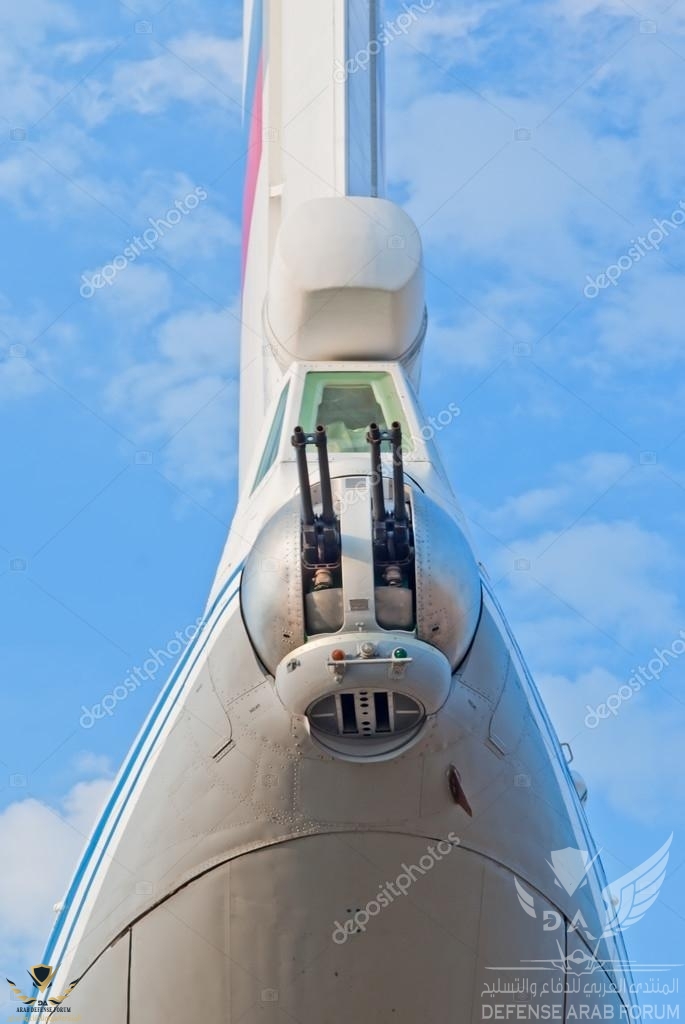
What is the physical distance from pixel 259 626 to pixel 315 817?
1425 millimetres

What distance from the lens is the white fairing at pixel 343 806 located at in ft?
33.4

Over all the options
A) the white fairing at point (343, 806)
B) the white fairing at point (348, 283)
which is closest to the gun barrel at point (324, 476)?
the white fairing at point (343, 806)

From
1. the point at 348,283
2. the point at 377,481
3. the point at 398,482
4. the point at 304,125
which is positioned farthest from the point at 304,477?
the point at 304,125

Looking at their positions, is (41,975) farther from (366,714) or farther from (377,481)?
(377,481)

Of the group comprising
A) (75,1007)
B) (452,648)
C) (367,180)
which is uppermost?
(367,180)

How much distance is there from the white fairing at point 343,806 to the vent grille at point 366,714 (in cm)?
2

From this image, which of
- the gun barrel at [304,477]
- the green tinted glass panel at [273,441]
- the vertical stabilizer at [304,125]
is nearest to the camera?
the gun barrel at [304,477]

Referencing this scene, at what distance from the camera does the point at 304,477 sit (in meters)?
10.4

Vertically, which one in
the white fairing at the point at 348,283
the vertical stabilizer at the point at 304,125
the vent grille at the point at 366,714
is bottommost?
the vent grille at the point at 366,714

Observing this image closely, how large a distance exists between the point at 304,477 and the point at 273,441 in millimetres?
3246

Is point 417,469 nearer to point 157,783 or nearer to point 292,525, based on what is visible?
point 292,525

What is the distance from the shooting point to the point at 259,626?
10.6 meters

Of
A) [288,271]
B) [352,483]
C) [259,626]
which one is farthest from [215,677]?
[288,271]

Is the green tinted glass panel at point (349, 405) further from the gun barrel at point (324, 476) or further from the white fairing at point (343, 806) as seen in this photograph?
the gun barrel at point (324, 476)
